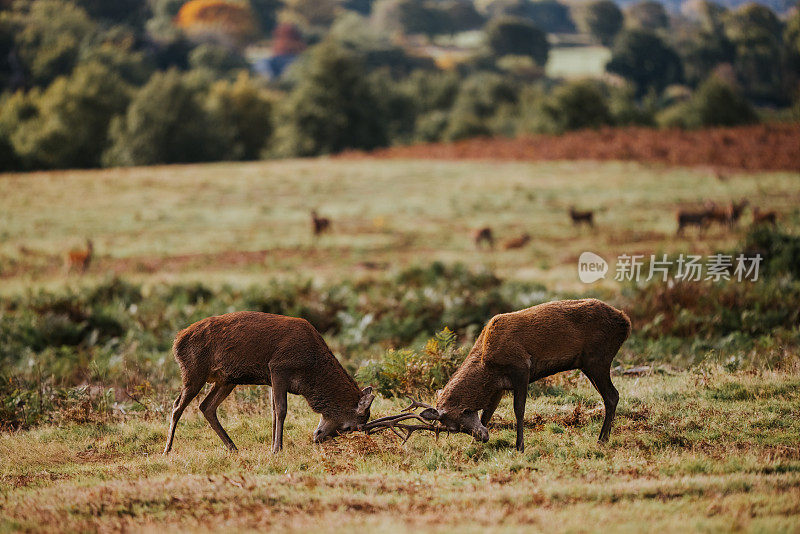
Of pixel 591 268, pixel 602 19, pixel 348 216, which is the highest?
pixel 591 268

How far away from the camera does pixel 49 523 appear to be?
6.80 metres

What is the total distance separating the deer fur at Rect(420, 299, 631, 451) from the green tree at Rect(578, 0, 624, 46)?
513 feet

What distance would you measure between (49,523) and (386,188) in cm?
3958

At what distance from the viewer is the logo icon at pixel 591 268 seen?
2320 cm

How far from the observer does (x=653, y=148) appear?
5325 cm

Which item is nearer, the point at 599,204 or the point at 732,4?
the point at 599,204

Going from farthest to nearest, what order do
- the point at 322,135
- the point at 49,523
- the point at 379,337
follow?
the point at 322,135, the point at 379,337, the point at 49,523

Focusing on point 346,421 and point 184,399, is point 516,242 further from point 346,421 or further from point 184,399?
point 184,399

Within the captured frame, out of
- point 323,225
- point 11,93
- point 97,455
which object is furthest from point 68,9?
point 97,455

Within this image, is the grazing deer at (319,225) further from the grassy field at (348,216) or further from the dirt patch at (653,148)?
the dirt patch at (653,148)

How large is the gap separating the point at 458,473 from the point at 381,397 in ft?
10.6

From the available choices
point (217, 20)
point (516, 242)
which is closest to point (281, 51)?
point (217, 20)

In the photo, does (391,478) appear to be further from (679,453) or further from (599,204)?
(599,204)

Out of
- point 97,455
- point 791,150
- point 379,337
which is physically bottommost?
point 791,150
